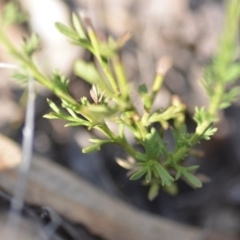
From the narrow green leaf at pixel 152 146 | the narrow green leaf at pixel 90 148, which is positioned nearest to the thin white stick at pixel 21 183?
the narrow green leaf at pixel 90 148

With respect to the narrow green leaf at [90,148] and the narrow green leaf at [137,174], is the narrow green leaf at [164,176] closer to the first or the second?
the narrow green leaf at [137,174]

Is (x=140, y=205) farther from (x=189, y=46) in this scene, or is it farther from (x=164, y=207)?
(x=189, y=46)

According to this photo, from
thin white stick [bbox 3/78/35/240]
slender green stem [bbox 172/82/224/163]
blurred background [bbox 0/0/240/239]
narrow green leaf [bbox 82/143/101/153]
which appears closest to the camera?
slender green stem [bbox 172/82/224/163]

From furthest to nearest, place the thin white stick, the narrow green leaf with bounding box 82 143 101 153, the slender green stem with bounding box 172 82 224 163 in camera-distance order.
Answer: the thin white stick → the narrow green leaf with bounding box 82 143 101 153 → the slender green stem with bounding box 172 82 224 163

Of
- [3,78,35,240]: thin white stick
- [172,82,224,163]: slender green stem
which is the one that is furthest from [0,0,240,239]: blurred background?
[172,82,224,163]: slender green stem

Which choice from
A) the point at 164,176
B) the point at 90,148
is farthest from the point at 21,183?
the point at 164,176

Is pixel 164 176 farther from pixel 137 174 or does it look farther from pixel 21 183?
pixel 21 183

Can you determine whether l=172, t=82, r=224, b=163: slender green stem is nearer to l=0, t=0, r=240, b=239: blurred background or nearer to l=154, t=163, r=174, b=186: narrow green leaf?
l=154, t=163, r=174, b=186: narrow green leaf

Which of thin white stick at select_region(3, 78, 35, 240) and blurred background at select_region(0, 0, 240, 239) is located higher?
blurred background at select_region(0, 0, 240, 239)

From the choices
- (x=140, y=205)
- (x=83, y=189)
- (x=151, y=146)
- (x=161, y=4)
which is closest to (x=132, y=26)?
(x=161, y=4)
